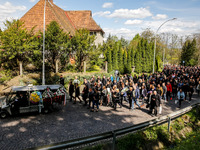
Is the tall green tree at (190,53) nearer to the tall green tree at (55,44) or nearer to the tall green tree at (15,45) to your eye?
the tall green tree at (55,44)

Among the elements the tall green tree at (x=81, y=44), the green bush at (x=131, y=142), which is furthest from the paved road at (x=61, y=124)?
the tall green tree at (x=81, y=44)

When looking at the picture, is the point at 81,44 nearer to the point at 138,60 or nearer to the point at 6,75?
the point at 6,75

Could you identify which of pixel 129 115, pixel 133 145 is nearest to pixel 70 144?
pixel 133 145

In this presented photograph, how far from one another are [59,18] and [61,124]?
1078 inches

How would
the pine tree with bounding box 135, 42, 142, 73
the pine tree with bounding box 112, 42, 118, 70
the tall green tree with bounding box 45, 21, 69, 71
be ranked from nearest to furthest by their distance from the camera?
the tall green tree with bounding box 45, 21, 69, 71 → the pine tree with bounding box 112, 42, 118, 70 → the pine tree with bounding box 135, 42, 142, 73

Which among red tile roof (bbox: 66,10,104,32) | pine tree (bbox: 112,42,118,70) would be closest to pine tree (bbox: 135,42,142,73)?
pine tree (bbox: 112,42,118,70)

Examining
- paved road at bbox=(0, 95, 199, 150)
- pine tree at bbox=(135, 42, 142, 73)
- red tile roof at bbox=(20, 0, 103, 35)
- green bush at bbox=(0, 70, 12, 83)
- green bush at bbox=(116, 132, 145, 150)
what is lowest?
paved road at bbox=(0, 95, 199, 150)

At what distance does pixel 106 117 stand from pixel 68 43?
13.2 meters

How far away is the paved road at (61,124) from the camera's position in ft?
24.3

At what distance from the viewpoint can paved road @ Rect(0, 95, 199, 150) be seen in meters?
7.41

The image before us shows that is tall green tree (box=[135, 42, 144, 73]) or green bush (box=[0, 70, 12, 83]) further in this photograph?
tall green tree (box=[135, 42, 144, 73])

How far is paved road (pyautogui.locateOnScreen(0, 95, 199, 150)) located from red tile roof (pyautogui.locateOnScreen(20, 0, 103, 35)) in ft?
68.6

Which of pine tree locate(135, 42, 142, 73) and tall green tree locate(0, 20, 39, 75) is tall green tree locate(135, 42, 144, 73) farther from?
tall green tree locate(0, 20, 39, 75)

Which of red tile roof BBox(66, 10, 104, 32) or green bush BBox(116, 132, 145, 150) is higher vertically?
red tile roof BBox(66, 10, 104, 32)
